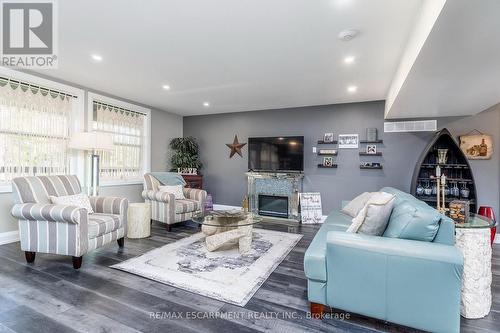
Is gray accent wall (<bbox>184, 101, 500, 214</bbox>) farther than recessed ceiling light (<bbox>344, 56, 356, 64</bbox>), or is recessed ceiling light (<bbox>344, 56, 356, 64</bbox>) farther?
gray accent wall (<bbox>184, 101, 500, 214</bbox>)

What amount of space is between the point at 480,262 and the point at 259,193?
3.94 meters

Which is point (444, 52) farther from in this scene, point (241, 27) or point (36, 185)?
point (36, 185)

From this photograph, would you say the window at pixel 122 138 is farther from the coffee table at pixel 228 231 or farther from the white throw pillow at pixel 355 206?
the white throw pillow at pixel 355 206

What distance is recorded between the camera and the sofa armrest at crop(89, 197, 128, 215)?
310 cm

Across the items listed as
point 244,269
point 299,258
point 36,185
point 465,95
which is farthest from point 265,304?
point 465,95

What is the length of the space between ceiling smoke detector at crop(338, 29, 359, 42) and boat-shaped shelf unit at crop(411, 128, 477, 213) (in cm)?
253

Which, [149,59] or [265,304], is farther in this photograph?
[149,59]

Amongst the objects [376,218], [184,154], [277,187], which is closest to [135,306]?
[376,218]

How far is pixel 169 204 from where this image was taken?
12.8 feet

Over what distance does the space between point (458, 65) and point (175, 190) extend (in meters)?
4.15

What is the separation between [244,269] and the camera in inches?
99.4

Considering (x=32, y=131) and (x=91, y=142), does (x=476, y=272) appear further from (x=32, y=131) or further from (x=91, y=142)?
(x=32, y=131)

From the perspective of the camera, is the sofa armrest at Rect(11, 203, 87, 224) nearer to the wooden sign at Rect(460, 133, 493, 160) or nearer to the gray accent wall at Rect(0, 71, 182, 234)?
the gray accent wall at Rect(0, 71, 182, 234)

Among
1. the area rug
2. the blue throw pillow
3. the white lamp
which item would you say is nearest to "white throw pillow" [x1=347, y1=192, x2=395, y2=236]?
the blue throw pillow
